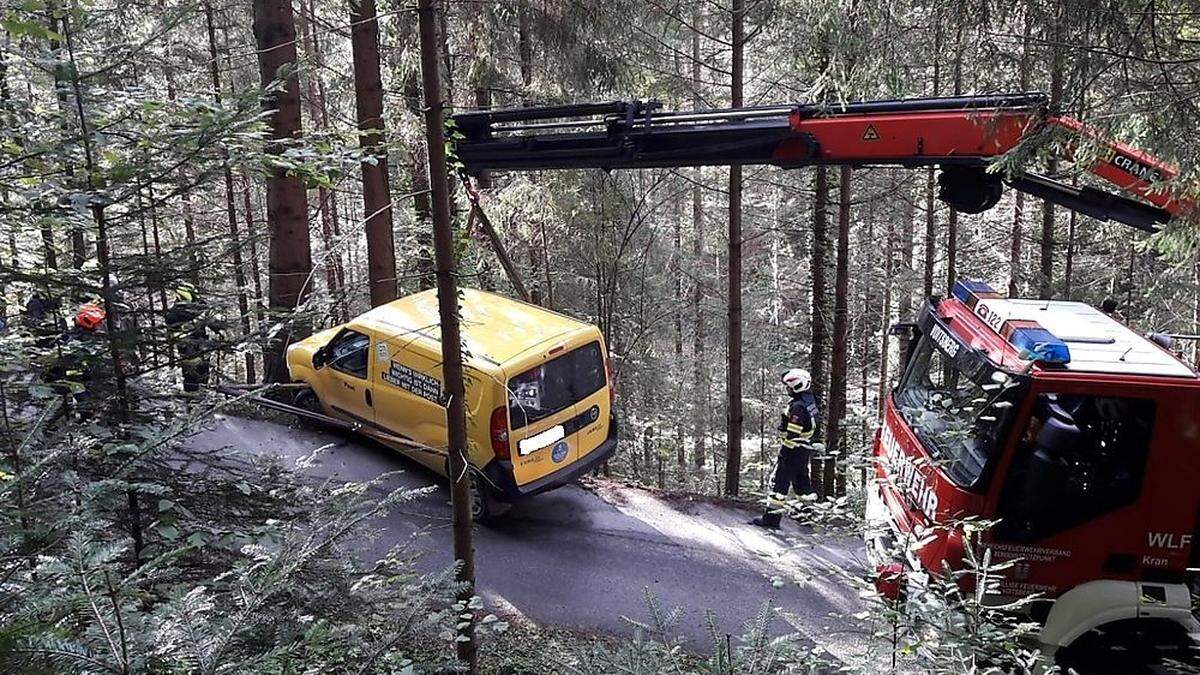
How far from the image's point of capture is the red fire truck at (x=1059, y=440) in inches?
202

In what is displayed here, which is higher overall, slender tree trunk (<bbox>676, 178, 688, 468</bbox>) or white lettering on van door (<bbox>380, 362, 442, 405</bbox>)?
white lettering on van door (<bbox>380, 362, 442, 405</bbox>)

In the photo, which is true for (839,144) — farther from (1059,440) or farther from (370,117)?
(370,117)

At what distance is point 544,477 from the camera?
834cm

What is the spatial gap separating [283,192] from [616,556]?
5918 millimetres

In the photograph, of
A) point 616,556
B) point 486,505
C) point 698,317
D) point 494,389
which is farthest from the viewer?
point 698,317

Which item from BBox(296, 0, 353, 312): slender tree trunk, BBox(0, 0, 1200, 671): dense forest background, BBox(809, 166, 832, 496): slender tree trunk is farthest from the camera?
BBox(809, 166, 832, 496): slender tree trunk

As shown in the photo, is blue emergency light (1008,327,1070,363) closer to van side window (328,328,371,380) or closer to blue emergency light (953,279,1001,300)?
blue emergency light (953,279,1001,300)

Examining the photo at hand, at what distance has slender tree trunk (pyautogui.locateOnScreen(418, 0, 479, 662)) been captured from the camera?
14.4 ft

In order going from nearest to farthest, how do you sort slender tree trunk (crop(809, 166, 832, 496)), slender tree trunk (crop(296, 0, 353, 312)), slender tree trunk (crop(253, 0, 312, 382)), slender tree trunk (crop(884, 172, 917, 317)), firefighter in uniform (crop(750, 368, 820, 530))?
slender tree trunk (crop(296, 0, 353, 312)) < firefighter in uniform (crop(750, 368, 820, 530)) < slender tree trunk (crop(253, 0, 312, 382)) < slender tree trunk (crop(809, 166, 832, 496)) < slender tree trunk (crop(884, 172, 917, 317))

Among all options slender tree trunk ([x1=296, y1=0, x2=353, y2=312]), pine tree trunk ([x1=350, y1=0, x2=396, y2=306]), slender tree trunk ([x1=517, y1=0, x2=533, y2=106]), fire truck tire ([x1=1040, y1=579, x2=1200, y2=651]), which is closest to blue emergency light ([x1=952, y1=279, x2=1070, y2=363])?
fire truck tire ([x1=1040, y1=579, x2=1200, y2=651])

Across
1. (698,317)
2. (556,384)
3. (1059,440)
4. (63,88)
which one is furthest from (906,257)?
(63,88)

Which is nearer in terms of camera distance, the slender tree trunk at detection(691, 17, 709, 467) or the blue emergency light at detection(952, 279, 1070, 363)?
the blue emergency light at detection(952, 279, 1070, 363)

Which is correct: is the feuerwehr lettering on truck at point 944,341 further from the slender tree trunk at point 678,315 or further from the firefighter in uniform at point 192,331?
the slender tree trunk at point 678,315

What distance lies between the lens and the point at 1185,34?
6246 mm
